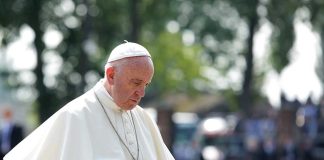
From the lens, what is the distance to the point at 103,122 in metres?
6.18

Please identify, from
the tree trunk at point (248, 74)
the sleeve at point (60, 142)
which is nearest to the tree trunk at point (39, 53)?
the tree trunk at point (248, 74)

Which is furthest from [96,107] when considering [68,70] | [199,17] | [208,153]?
[199,17]

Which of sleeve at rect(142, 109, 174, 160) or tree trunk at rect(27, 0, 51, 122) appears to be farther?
tree trunk at rect(27, 0, 51, 122)

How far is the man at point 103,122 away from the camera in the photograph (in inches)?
235

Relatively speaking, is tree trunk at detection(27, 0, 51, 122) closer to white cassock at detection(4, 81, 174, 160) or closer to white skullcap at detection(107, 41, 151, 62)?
white cassock at detection(4, 81, 174, 160)

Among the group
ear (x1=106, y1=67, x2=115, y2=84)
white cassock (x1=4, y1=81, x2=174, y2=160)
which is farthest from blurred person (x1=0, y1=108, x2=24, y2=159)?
ear (x1=106, y1=67, x2=115, y2=84)

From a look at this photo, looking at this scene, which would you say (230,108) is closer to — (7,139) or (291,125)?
(291,125)

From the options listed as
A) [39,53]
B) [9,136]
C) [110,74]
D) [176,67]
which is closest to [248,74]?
[39,53]

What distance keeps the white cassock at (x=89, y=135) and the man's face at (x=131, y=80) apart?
199mm

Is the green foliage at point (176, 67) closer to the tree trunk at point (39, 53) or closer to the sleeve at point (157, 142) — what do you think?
the tree trunk at point (39, 53)

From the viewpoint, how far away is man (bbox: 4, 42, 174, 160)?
596cm

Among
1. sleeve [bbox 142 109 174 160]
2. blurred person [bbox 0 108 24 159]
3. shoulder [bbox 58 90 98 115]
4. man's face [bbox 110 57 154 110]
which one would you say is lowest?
blurred person [bbox 0 108 24 159]

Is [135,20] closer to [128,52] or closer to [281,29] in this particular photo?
[281,29]

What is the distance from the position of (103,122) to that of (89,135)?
18 cm
